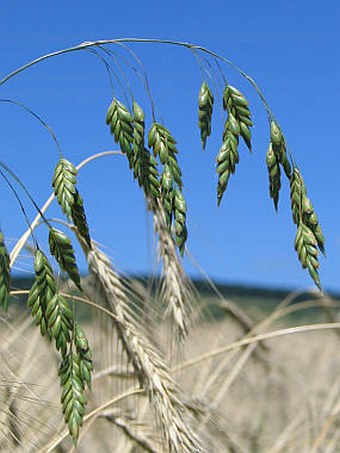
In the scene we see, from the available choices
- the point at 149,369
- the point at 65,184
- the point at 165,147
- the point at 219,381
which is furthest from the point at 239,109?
the point at 219,381

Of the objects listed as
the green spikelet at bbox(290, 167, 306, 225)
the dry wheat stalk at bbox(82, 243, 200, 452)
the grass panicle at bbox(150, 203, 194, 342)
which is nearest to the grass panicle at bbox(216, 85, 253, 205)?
the green spikelet at bbox(290, 167, 306, 225)

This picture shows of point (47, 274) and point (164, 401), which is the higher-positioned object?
point (47, 274)

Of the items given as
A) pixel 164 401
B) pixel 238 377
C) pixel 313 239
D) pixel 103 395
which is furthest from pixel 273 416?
pixel 313 239

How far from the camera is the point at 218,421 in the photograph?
3449 millimetres

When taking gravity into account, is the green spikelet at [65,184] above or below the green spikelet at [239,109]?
below

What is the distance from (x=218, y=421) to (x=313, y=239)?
5.81 feet

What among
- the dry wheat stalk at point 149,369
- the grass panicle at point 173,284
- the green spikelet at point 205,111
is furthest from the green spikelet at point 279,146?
the grass panicle at point 173,284

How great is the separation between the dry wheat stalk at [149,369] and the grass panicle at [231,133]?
1.10 meters

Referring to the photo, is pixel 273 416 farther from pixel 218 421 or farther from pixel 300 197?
pixel 300 197

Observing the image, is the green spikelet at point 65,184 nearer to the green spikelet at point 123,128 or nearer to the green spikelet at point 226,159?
the green spikelet at point 123,128

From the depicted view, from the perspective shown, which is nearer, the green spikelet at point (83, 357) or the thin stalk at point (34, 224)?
the green spikelet at point (83, 357)

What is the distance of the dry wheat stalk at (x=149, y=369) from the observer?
275 centimetres

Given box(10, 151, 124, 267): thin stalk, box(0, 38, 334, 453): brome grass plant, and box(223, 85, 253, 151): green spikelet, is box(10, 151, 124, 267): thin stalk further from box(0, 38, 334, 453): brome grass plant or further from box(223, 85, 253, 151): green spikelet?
box(223, 85, 253, 151): green spikelet

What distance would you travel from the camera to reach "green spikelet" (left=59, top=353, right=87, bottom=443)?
1818 mm
